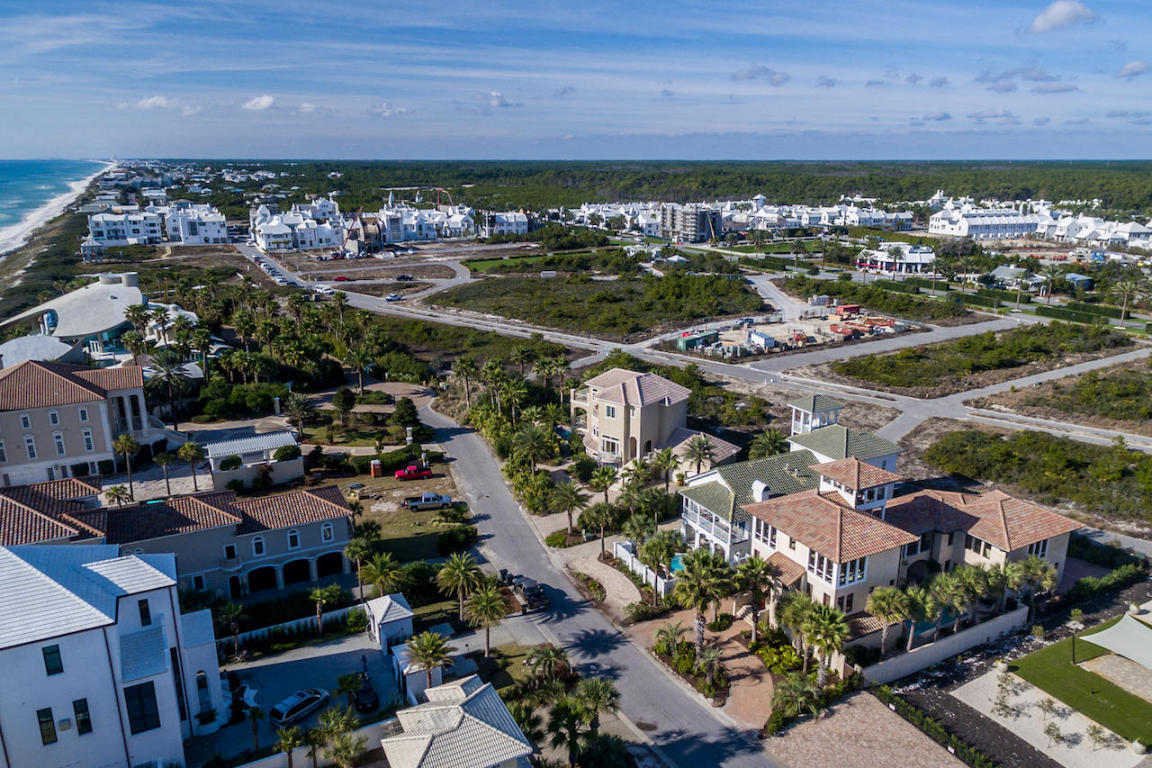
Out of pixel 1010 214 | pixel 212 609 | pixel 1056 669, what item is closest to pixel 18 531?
pixel 212 609

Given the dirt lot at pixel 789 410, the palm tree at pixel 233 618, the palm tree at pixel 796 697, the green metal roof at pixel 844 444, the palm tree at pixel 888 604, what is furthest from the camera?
the dirt lot at pixel 789 410

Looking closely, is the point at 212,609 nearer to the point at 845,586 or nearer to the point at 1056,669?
the point at 845,586

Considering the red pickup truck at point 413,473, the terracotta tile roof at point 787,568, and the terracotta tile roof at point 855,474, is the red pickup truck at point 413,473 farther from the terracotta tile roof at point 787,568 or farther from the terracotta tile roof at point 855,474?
the terracotta tile roof at point 855,474

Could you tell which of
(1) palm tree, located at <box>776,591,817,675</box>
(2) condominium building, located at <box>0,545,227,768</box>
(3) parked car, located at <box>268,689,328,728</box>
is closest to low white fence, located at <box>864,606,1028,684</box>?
(1) palm tree, located at <box>776,591,817,675</box>

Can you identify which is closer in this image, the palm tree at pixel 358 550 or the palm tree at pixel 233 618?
the palm tree at pixel 233 618

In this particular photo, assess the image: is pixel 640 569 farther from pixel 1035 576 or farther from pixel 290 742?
pixel 290 742

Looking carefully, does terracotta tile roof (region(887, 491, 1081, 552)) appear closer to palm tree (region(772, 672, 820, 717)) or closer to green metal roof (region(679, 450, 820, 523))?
green metal roof (region(679, 450, 820, 523))

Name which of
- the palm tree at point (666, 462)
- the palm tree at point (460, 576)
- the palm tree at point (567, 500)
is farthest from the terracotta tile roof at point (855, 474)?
the palm tree at point (460, 576)
